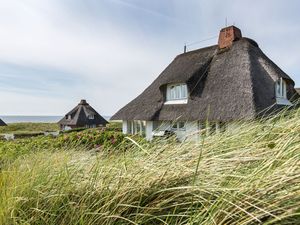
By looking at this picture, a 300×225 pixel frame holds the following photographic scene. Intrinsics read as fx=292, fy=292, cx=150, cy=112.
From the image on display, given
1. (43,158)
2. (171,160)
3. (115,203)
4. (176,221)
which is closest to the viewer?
(176,221)

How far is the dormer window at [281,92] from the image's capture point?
48.0ft

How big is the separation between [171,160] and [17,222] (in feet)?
3.49

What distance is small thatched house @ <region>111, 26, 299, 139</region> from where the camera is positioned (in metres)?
13.3

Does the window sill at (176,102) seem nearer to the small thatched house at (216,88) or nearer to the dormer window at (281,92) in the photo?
the small thatched house at (216,88)

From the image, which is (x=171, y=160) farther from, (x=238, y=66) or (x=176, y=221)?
(x=238, y=66)

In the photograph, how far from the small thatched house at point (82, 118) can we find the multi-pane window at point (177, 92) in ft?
61.1

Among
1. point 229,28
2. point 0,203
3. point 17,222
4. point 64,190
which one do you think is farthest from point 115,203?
point 229,28

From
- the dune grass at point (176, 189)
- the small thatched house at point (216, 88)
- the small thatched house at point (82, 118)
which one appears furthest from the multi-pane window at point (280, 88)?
the small thatched house at point (82, 118)

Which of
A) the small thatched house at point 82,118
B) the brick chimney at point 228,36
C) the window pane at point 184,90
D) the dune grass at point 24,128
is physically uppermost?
the brick chimney at point 228,36

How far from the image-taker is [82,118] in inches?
1347

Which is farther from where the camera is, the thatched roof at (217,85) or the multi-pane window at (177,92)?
the multi-pane window at (177,92)

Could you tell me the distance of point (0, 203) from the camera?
199 cm

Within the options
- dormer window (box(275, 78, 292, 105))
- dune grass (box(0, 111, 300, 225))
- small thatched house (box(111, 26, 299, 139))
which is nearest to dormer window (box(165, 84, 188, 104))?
small thatched house (box(111, 26, 299, 139))

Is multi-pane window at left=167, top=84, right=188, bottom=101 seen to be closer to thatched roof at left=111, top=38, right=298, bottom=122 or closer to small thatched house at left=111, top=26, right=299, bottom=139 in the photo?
small thatched house at left=111, top=26, right=299, bottom=139
